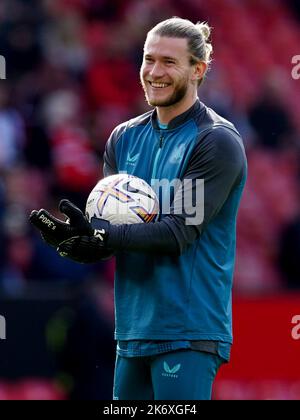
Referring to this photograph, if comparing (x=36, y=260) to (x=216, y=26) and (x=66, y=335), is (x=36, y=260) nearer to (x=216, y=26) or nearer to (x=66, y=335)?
(x=66, y=335)

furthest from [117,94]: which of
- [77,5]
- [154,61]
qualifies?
[154,61]

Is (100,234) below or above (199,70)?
below

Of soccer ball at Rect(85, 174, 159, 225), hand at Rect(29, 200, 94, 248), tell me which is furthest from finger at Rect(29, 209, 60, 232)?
soccer ball at Rect(85, 174, 159, 225)

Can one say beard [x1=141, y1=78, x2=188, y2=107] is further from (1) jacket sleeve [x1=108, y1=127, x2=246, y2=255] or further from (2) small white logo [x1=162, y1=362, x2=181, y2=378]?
(2) small white logo [x1=162, y1=362, x2=181, y2=378]

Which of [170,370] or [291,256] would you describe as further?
[291,256]

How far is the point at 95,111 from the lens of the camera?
1181cm

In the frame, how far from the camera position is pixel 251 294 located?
34.7 ft

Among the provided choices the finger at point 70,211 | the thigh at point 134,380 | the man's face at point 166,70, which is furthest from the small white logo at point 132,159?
the thigh at point 134,380

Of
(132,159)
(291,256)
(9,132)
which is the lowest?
(291,256)

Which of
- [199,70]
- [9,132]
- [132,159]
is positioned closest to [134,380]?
[132,159]

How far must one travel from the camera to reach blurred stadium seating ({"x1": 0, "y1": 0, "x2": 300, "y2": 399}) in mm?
9984

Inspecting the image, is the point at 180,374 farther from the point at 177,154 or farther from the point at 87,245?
the point at 177,154

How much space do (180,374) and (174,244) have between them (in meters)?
0.62

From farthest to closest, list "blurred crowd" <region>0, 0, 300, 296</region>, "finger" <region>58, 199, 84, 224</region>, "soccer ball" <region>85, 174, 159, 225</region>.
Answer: "blurred crowd" <region>0, 0, 300, 296</region> < "soccer ball" <region>85, 174, 159, 225</region> < "finger" <region>58, 199, 84, 224</region>
